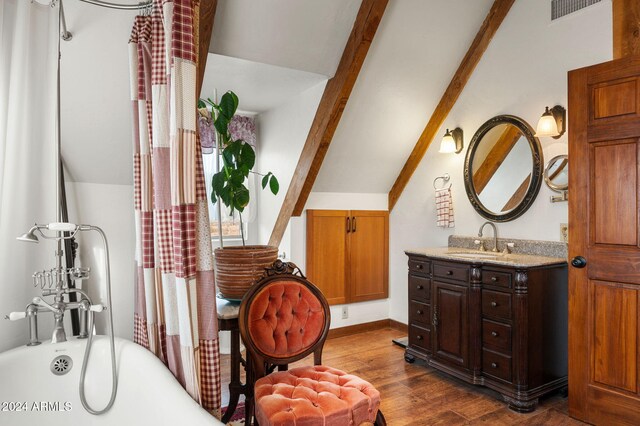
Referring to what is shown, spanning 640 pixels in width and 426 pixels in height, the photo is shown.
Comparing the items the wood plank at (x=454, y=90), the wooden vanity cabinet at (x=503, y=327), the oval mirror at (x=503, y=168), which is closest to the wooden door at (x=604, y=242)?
the wooden vanity cabinet at (x=503, y=327)

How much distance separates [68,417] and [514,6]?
3864 mm

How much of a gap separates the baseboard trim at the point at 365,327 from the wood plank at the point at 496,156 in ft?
5.45

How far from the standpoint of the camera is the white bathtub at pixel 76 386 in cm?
167

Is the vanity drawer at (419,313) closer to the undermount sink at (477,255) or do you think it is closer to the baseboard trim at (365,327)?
the undermount sink at (477,255)

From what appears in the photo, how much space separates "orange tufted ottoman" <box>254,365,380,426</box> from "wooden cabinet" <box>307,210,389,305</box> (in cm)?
200

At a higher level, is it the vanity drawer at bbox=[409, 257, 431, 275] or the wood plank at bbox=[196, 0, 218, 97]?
the wood plank at bbox=[196, 0, 218, 97]

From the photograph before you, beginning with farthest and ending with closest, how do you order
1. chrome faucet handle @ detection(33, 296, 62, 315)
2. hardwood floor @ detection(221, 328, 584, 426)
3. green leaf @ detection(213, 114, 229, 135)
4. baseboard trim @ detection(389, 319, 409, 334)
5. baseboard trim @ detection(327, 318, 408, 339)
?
1. baseboard trim @ detection(389, 319, 409, 334)
2. baseboard trim @ detection(327, 318, 408, 339)
3. hardwood floor @ detection(221, 328, 584, 426)
4. green leaf @ detection(213, 114, 229, 135)
5. chrome faucet handle @ detection(33, 296, 62, 315)

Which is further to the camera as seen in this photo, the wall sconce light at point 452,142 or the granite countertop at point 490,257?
the wall sconce light at point 452,142

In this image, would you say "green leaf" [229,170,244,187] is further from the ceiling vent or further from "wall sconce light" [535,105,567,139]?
the ceiling vent

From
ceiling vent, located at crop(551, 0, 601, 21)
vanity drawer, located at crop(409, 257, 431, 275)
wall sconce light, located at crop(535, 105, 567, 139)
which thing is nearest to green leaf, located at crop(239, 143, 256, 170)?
vanity drawer, located at crop(409, 257, 431, 275)

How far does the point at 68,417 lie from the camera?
1769 mm

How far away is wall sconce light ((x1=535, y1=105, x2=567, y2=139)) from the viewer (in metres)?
2.87

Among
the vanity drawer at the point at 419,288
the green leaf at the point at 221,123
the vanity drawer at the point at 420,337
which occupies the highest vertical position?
the green leaf at the point at 221,123

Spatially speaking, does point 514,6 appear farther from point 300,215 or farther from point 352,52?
point 300,215
